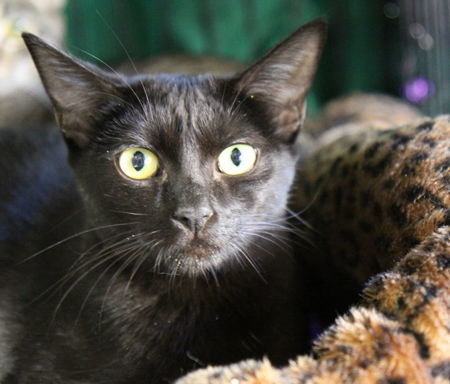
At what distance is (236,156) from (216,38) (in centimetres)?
169

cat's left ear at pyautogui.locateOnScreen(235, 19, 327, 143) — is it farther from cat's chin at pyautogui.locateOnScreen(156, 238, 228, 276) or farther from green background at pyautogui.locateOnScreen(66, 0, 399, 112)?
green background at pyautogui.locateOnScreen(66, 0, 399, 112)

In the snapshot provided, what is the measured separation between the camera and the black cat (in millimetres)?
1024

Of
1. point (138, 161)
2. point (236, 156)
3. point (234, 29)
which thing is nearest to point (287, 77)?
point (236, 156)

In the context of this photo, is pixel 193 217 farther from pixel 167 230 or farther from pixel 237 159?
pixel 237 159

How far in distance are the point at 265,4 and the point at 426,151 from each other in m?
1.64

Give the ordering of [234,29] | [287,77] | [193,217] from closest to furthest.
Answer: [193,217] < [287,77] < [234,29]

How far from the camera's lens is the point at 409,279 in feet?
2.81

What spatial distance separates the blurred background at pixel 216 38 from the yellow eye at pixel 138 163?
3.89 feet

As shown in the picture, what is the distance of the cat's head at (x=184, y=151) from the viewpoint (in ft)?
3.28

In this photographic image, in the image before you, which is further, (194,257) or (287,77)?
(287,77)

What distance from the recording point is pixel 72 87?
110 cm

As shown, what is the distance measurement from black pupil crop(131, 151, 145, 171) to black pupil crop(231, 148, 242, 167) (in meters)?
0.17

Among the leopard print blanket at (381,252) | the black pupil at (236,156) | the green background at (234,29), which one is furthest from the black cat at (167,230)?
the green background at (234,29)

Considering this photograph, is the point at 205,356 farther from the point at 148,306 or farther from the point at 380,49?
the point at 380,49
